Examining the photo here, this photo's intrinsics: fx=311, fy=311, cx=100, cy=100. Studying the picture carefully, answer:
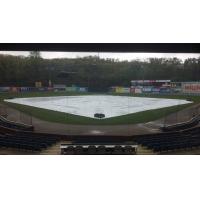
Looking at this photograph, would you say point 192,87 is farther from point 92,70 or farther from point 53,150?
point 53,150

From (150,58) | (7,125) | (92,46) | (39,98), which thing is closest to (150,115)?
(150,58)

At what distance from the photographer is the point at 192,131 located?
12.6 metres

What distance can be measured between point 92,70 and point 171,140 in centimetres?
414

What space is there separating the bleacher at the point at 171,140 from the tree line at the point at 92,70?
2.19m

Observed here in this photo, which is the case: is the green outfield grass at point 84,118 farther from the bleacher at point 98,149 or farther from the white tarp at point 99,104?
the bleacher at point 98,149

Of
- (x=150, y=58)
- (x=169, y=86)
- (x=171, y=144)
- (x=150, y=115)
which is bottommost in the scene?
(x=171, y=144)

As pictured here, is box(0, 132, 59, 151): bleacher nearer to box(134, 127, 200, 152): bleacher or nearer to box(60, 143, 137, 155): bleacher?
box(60, 143, 137, 155): bleacher

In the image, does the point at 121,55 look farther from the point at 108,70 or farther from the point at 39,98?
the point at 39,98

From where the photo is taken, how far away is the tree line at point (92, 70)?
1198 centimetres

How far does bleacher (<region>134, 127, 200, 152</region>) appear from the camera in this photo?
1164cm

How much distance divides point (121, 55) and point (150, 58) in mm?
1113

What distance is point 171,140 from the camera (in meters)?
12.1

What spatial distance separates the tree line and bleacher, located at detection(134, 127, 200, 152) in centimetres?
219

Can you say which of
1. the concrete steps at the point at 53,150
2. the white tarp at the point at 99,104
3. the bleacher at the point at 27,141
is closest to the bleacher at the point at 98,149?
the concrete steps at the point at 53,150
